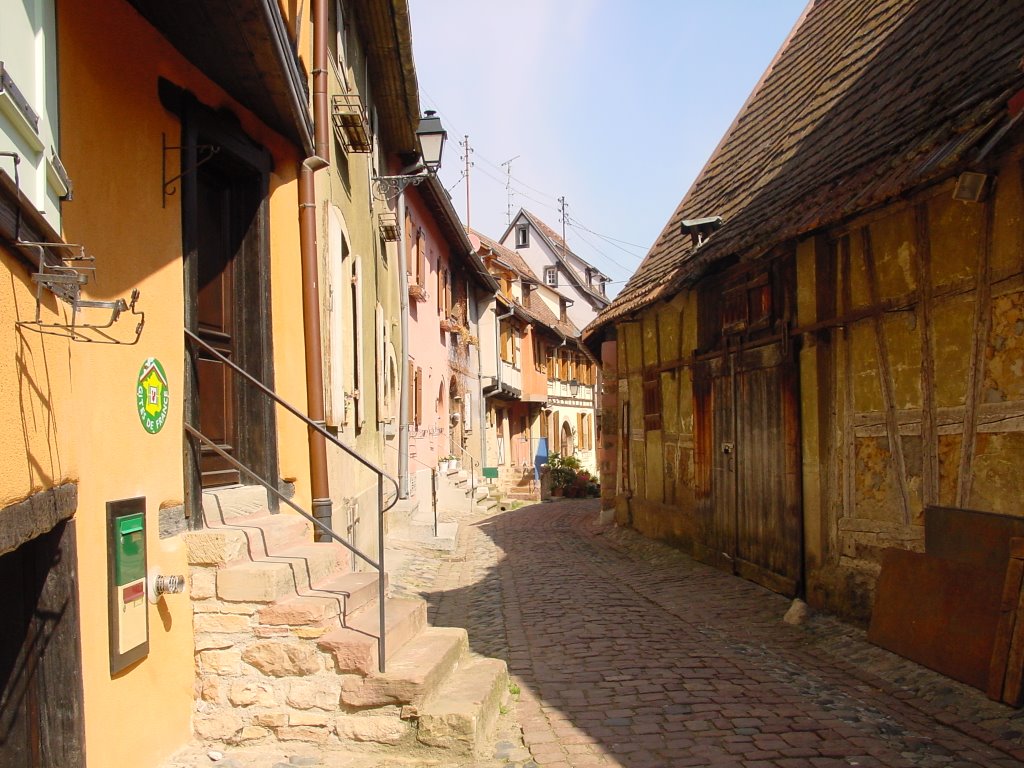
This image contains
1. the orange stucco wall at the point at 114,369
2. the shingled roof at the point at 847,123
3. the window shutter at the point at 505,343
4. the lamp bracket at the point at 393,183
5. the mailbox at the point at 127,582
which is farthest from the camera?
the window shutter at the point at 505,343

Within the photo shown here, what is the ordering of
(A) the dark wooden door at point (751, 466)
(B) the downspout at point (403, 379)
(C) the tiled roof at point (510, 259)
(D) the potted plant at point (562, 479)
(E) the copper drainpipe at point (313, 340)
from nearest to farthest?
(E) the copper drainpipe at point (313, 340) < (A) the dark wooden door at point (751, 466) < (B) the downspout at point (403, 379) < (D) the potted plant at point (562, 479) < (C) the tiled roof at point (510, 259)

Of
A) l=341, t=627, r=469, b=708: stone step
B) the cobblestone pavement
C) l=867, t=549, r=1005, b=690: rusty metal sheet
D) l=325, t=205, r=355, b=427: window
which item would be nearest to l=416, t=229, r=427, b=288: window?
the cobblestone pavement

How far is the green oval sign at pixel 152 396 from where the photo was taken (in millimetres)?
4254

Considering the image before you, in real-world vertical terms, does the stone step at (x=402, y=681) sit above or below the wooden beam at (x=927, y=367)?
below

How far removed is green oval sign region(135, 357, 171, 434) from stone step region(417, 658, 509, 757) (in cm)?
198

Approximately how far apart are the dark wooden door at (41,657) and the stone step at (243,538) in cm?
113

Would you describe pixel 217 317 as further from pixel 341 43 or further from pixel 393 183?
pixel 393 183

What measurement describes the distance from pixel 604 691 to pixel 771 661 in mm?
1520

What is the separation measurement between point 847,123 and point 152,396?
6.98 m

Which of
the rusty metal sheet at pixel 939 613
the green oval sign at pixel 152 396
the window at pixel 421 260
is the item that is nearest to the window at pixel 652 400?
the rusty metal sheet at pixel 939 613

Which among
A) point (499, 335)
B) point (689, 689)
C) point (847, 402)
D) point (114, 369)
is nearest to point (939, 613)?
point (689, 689)

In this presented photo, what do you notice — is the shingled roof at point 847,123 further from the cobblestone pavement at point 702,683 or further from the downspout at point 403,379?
the downspout at point 403,379

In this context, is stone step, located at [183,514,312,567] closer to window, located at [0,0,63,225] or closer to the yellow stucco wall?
the yellow stucco wall

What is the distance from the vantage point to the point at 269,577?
15.2 ft
